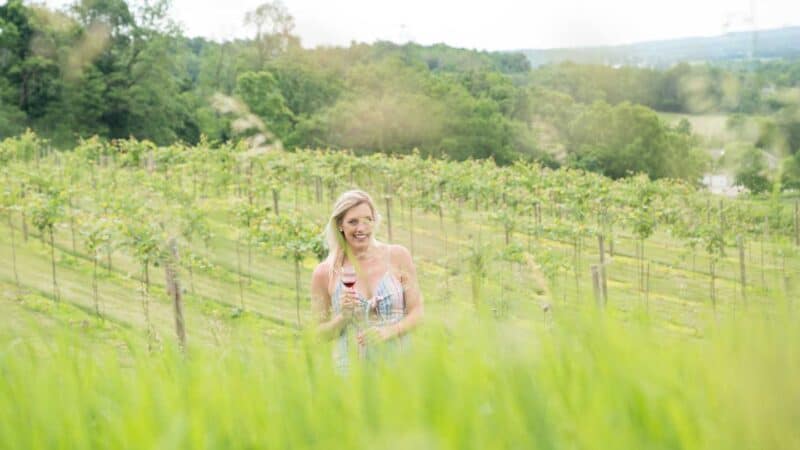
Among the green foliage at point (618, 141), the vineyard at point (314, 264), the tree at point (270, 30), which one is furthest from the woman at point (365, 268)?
the tree at point (270, 30)

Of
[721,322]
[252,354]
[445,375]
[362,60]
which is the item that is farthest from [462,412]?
[362,60]

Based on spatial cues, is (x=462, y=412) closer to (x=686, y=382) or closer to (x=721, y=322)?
(x=686, y=382)

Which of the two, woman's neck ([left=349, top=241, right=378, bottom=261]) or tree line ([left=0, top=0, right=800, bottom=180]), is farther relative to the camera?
Result: tree line ([left=0, top=0, right=800, bottom=180])

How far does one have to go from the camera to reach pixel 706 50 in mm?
1874

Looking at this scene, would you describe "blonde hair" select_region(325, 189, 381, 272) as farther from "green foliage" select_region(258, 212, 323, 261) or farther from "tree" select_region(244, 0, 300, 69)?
"tree" select_region(244, 0, 300, 69)

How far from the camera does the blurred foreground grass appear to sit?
3.12 feet

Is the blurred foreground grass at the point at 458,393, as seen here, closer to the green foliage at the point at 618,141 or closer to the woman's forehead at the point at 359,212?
the woman's forehead at the point at 359,212

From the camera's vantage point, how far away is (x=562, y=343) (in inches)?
49.4

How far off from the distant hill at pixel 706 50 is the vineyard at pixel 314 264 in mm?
253

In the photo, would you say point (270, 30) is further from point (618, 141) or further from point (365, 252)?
point (365, 252)

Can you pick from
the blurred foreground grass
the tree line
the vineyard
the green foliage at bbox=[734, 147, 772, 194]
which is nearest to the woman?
the vineyard

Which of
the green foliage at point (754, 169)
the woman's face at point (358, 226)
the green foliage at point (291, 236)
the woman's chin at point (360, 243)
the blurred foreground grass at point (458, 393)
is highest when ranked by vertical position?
the green foliage at point (754, 169)

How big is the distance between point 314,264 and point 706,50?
79.3 feet

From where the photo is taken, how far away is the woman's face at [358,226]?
14.4ft
